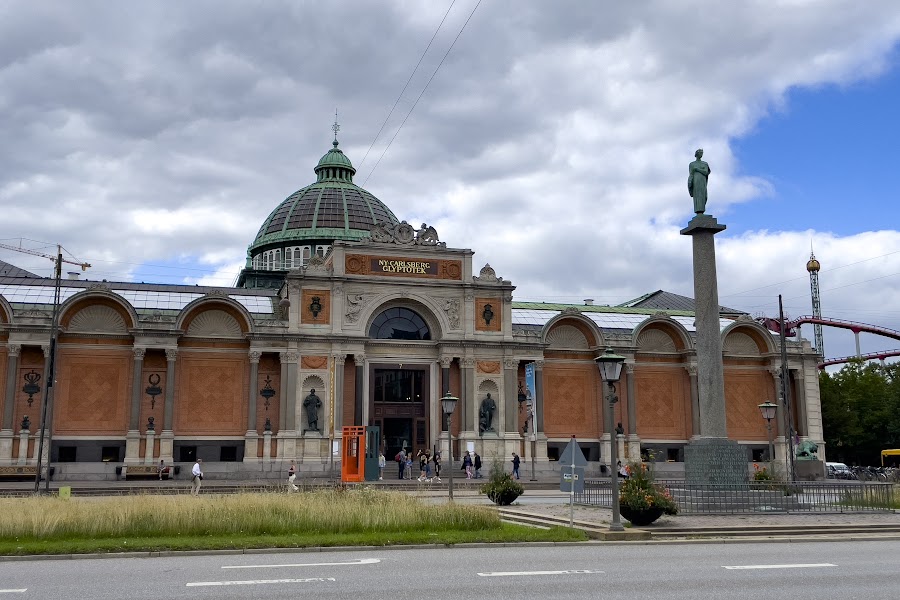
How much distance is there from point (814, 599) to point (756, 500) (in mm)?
16019

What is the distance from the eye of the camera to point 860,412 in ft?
250

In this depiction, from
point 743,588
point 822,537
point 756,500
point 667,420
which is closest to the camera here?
point 743,588

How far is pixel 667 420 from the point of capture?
2334 inches

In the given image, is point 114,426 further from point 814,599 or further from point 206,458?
point 814,599

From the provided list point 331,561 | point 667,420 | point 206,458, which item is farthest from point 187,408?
point 331,561

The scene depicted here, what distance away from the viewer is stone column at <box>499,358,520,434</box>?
54938 mm

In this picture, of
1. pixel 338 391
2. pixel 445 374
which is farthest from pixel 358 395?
pixel 445 374

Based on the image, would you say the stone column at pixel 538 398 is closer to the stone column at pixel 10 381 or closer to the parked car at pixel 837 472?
the parked car at pixel 837 472

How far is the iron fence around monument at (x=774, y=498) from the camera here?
2653 centimetres

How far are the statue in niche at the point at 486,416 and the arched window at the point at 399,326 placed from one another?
564cm

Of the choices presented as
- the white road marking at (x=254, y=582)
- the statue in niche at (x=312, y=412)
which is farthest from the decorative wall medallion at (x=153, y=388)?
the white road marking at (x=254, y=582)

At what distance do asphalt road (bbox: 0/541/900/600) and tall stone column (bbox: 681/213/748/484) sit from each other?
9.05 m

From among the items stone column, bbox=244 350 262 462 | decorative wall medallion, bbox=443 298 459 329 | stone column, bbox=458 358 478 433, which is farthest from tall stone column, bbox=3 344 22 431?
stone column, bbox=458 358 478 433

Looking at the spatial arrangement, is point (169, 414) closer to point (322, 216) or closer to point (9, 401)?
point (9, 401)
